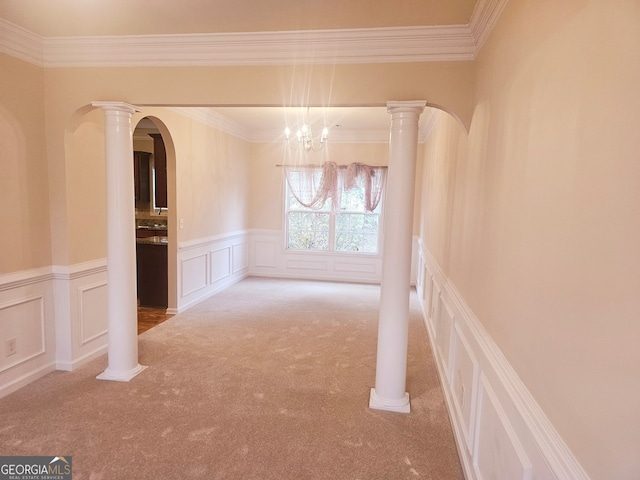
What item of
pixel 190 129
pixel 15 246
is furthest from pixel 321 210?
pixel 15 246

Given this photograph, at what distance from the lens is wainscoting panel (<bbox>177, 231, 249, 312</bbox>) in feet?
16.2

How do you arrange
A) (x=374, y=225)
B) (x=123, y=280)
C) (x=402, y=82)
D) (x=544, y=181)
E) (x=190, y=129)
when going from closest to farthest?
(x=544, y=181) < (x=402, y=82) < (x=123, y=280) < (x=190, y=129) < (x=374, y=225)

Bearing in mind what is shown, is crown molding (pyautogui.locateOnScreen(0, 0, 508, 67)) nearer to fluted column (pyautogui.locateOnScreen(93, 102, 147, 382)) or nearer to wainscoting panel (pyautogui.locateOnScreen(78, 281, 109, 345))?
fluted column (pyautogui.locateOnScreen(93, 102, 147, 382))

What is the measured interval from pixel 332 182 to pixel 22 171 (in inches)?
186

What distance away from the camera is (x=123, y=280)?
301 cm

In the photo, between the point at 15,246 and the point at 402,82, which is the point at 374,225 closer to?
the point at 402,82

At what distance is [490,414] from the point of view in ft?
5.56

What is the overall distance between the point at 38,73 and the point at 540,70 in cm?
343

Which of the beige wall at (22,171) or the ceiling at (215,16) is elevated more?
the ceiling at (215,16)

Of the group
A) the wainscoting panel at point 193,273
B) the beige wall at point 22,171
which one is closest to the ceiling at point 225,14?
the beige wall at point 22,171

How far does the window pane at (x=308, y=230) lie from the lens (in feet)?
23.4

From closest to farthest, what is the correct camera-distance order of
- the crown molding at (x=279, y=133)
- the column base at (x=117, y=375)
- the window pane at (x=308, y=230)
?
the column base at (x=117, y=375) < the crown molding at (x=279, y=133) < the window pane at (x=308, y=230)

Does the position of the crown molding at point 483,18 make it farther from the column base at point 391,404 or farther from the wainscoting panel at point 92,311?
the wainscoting panel at point 92,311

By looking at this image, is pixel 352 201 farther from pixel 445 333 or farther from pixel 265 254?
pixel 445 333
